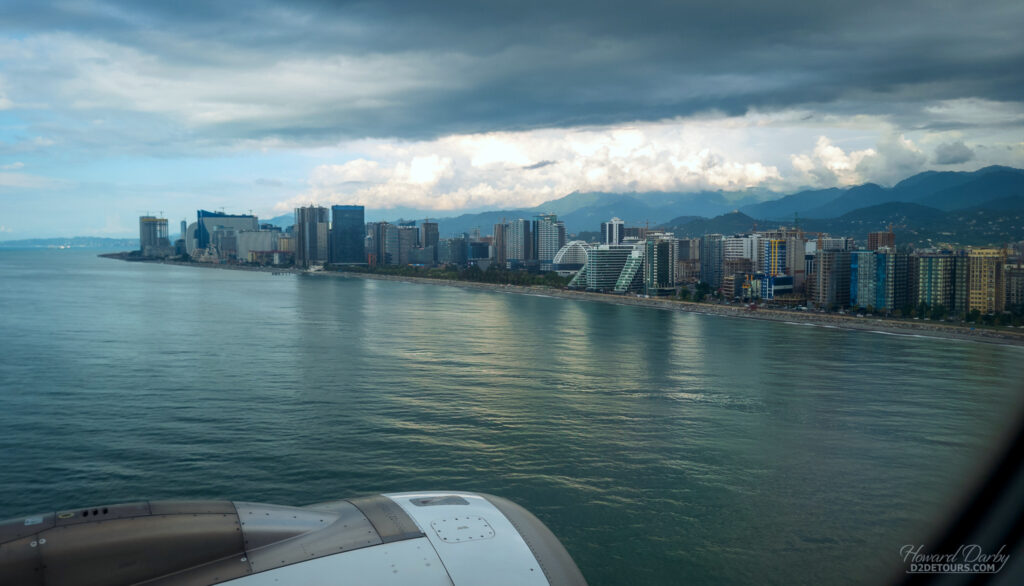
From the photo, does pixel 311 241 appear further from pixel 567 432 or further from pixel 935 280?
pixel 567 432

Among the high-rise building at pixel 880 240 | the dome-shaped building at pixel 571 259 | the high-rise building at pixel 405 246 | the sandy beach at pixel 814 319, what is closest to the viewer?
the sandy beach at pixel 814 319

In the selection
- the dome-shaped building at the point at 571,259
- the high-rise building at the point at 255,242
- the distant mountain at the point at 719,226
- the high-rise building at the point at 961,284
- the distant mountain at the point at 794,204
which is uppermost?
the distant mountain at the point at 794,204

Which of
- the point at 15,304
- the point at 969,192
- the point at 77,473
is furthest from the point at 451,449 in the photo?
the point at 969,192

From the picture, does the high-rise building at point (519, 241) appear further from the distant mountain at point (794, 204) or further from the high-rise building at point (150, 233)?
the distant mountain at point (794, 204)

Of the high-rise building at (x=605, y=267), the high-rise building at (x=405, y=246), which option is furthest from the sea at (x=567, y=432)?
the high-rise building at (x=405, y=246)

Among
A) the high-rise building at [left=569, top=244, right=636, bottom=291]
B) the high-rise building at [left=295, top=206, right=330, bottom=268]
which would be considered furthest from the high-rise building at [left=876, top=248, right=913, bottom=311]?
the high-rise building at [left=295, top=206, right=330, bottom=268]

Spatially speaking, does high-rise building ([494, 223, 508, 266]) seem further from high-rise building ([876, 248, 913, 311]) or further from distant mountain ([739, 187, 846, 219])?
distant mountain ([739, 187, 846, 219])
